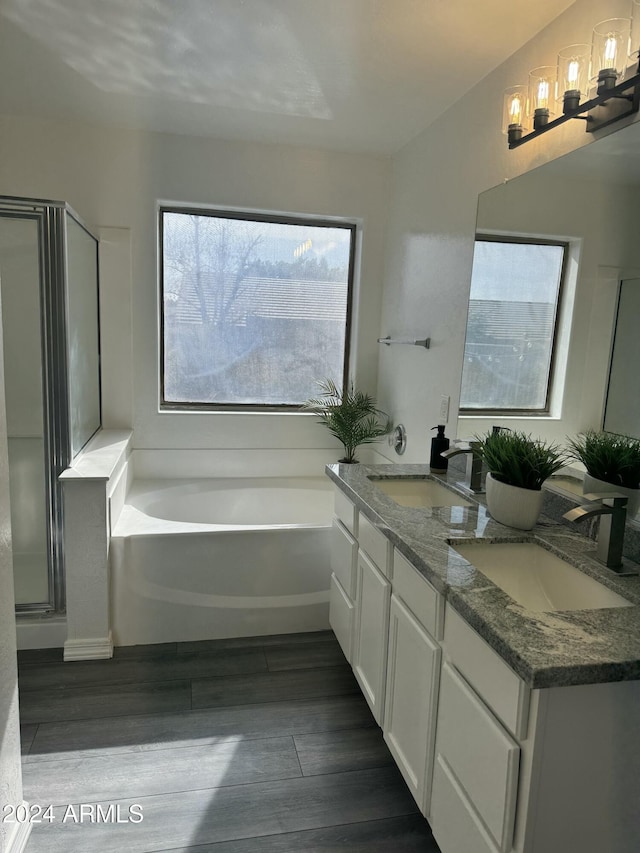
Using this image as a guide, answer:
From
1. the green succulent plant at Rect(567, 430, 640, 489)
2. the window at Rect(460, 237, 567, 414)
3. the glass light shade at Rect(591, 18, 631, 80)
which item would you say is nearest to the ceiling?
the glass light shade at Rect(591, 18, 631, 80)

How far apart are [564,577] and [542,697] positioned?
0.55 metres

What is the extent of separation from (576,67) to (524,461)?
1.18 metres

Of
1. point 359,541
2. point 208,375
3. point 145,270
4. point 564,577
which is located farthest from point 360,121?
point 564,577

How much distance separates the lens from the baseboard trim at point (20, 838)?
59.0 inches

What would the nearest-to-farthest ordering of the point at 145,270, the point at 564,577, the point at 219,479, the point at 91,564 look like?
the point at 564,577, the point at 91,564, the point at 145,270, the point at 219,479

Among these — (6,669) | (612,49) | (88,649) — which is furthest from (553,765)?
(88,649)

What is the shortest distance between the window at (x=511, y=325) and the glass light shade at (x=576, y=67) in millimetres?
454

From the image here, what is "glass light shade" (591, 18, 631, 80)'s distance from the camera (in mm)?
1538

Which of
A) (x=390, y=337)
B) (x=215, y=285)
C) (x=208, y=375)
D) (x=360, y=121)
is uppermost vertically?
(x=360, y=121)

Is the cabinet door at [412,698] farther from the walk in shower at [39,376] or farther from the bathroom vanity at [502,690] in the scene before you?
the walk in shower at [39,376]

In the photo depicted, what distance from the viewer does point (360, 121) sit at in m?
2.82

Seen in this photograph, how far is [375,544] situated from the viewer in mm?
1934

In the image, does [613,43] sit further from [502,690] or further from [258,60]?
[502,690]

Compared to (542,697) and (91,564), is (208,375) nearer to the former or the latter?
(91,564)
